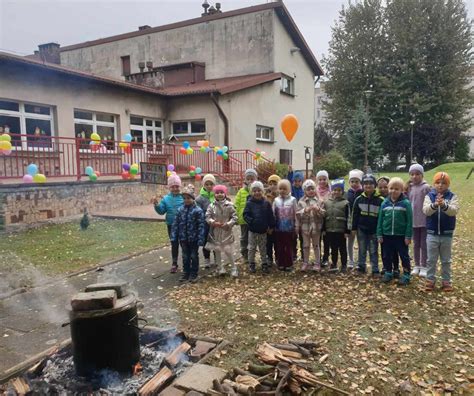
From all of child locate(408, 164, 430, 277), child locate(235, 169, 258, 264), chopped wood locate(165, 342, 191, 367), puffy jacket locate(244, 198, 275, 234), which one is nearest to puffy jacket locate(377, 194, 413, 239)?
child locate(408, 164, 430, 277)

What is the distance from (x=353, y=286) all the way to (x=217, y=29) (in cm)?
2118

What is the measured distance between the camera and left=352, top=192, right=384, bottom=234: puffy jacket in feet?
20.1

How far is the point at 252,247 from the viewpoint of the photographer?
22.1ft

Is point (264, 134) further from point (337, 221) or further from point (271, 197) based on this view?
point (337, 221)

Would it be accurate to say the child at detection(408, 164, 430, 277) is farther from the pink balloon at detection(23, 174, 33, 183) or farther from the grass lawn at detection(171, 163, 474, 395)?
the pink balloon at detection(23, 174, 33, 183)

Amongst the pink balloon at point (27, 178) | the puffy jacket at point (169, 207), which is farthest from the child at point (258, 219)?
the pink balloon at point (27, 178)

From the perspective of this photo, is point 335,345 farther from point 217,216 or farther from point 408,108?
point 408,108

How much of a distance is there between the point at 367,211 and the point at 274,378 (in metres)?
3.56

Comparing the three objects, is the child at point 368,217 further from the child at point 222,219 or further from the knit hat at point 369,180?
the child at point 222,219

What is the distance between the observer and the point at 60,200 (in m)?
11.5

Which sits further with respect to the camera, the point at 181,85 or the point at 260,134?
the point at 181,85

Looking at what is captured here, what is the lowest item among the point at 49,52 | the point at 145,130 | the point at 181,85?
the point at 145,130

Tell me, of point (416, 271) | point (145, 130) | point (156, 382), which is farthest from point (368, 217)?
point (145, 130)

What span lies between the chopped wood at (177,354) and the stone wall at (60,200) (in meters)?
8.10
